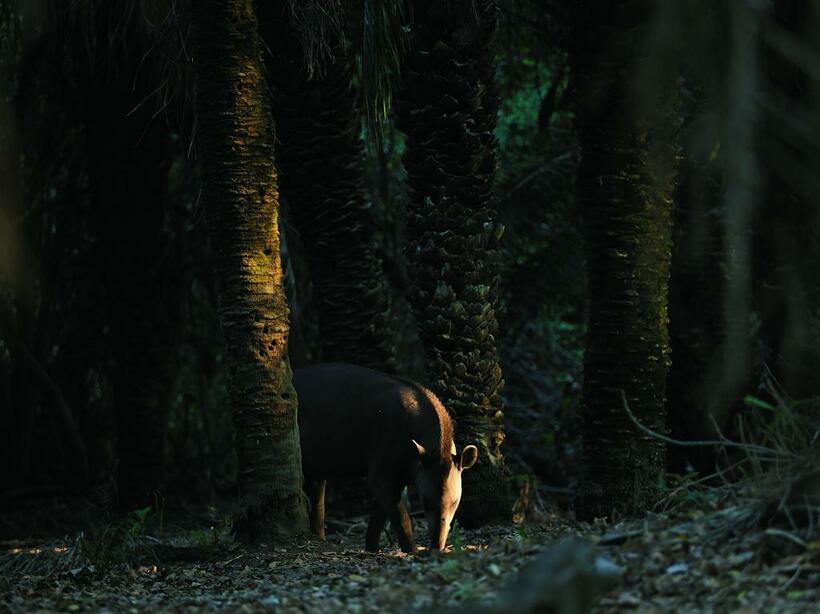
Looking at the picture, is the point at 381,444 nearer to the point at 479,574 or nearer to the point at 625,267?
the point at 625,267

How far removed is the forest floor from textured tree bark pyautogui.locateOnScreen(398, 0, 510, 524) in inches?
38.3

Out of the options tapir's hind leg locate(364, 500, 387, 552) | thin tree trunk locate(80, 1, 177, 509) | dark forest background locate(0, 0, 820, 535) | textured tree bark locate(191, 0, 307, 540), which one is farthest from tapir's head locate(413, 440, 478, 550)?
thin tree trunk locate(80, 1, 177, 509)

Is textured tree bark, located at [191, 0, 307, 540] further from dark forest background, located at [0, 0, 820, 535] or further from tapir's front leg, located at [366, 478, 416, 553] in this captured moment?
tapir's front leg, located at [366, 478, 416, 553]

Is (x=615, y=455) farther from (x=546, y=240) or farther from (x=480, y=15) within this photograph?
(x=546, y=240)

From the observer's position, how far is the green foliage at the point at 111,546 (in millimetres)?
7930

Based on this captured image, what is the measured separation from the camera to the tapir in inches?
345

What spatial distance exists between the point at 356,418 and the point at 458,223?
5.54 ft

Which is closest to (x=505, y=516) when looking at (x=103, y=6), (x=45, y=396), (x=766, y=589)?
(x=766, y=589)

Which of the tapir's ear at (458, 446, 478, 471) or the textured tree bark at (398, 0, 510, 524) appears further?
the textured tree bark at (398, 0, 510, 524)

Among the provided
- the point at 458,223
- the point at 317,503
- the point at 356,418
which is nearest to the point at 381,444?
the point at 356,418

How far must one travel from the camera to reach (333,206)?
10836mm

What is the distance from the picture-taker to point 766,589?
16.3ft

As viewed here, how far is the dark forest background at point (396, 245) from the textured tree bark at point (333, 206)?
0.07ft

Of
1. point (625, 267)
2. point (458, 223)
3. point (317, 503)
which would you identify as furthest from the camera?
point (317, 503)
